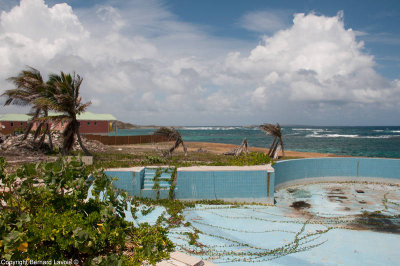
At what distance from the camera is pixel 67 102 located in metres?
14.9

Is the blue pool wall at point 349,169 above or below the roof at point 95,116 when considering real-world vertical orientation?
below

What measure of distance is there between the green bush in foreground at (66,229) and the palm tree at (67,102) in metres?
11.3

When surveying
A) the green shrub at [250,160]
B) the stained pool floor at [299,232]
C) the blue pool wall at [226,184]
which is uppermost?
the green shrub at [250,160]

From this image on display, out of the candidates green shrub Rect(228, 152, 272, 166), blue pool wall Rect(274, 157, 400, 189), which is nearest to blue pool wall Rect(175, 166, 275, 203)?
green shrub Rect(228, 152, 272, 166)

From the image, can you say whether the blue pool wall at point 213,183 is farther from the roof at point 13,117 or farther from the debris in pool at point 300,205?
the roof at point 13,117

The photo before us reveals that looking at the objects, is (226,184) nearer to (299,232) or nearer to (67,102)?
(299,232)

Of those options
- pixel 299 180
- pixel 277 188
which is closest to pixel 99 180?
pixel 277 188

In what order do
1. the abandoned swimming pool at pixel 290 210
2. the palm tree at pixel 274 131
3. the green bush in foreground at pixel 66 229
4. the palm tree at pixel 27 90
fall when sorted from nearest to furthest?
1. the green bush in foreground at pixel 66 229
2. the abandoned swimming pool at pixel 290 210
3. the palm tree at pixel 27 90
4. the palm tree at pixel 274 131

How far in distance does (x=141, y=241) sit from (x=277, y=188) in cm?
1085

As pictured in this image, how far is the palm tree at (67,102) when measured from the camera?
14.9 metres

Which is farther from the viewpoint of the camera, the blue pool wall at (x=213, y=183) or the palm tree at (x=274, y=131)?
the palm tree at (x=274, y=131)

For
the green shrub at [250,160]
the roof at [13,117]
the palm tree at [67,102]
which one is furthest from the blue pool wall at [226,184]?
the roof at [13,117]

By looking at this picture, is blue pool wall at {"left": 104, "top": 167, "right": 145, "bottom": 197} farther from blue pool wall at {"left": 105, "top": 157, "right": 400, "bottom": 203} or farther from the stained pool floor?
the stained pool floor

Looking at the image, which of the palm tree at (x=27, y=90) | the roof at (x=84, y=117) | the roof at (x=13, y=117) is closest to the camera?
the palm tree at (x=27, y=90)
